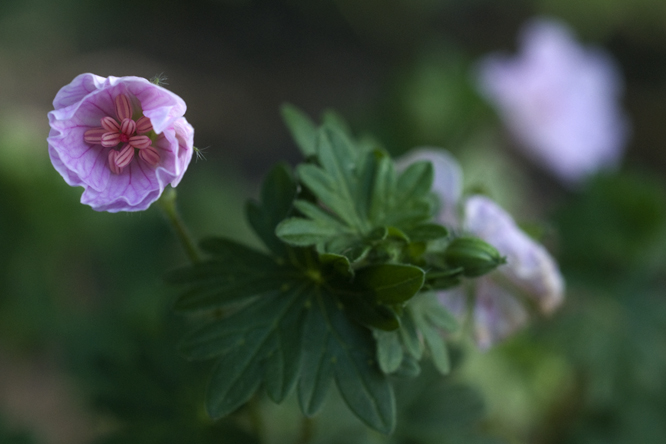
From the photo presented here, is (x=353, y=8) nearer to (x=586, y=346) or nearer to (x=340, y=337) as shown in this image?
(x=586, y=346)

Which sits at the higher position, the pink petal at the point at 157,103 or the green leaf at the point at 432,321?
the pink petal at the point at 157,103

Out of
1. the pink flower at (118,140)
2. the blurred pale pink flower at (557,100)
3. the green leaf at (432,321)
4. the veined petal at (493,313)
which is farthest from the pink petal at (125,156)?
the blurred pale pink flower at (557,100)

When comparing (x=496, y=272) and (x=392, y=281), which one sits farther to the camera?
(x=496, y=272)

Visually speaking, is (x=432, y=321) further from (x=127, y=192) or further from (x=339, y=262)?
(x=127, y=192)

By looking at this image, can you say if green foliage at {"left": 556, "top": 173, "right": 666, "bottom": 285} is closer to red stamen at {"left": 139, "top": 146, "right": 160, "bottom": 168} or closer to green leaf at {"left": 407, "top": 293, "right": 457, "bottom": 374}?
green leaf at {"left": 407, "top": 293, "right": 457, "bottom": 374}

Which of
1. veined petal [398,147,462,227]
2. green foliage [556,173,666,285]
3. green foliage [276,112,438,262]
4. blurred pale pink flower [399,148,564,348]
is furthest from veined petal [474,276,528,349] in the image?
green foliage [556,173,666,285]

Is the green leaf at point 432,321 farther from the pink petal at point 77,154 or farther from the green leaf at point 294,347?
the pink petal at point 77,154

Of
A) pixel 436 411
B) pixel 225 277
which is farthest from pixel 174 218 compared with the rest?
pixel 436 411
